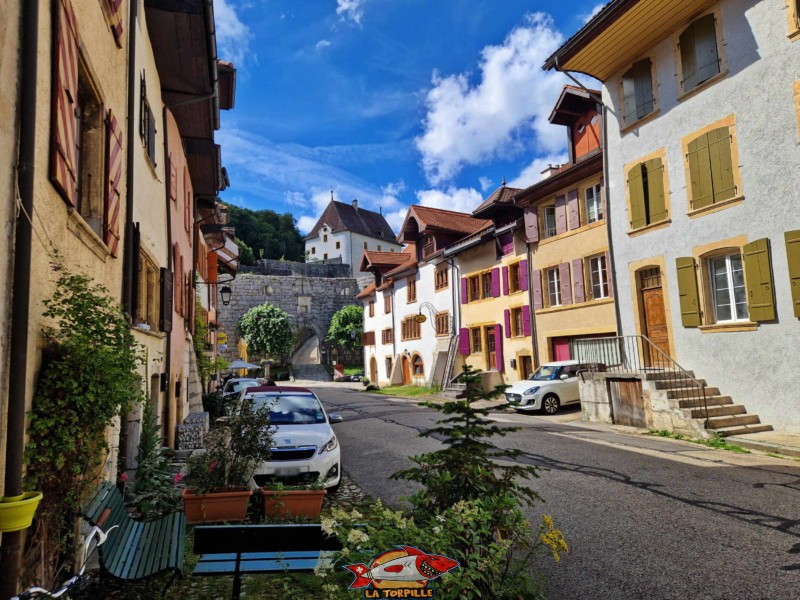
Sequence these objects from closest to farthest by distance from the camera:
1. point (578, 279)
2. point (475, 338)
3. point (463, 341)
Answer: point (578, 279)
point (475, 338)
point (463, 341)

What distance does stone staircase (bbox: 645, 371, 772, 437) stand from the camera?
418 inches

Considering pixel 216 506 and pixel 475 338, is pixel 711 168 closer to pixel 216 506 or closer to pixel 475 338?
pixel 216 506

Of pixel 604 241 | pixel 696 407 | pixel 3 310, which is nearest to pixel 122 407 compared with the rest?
pixel 3 310

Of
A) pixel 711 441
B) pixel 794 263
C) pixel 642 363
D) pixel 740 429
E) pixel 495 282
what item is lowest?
pixel 711 441

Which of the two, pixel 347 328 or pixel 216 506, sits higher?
pixel 347 328

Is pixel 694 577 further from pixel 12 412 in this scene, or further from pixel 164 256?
pixel 164 256

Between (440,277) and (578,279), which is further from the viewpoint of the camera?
(440,277)

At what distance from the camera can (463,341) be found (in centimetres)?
2408

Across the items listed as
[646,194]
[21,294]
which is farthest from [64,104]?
[646,194]

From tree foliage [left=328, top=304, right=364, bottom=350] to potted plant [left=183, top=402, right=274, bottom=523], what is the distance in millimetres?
41713

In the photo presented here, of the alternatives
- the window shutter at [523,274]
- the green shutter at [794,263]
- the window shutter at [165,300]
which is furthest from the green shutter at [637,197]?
the window shutter at [165,300]

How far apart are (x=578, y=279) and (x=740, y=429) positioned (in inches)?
290

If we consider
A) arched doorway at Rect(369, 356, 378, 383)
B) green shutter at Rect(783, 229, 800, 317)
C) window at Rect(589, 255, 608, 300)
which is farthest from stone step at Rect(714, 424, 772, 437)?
arched doorway at Rect(369, 356, 378, 383)

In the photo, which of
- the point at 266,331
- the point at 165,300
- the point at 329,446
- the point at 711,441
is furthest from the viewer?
the point at 266,331
